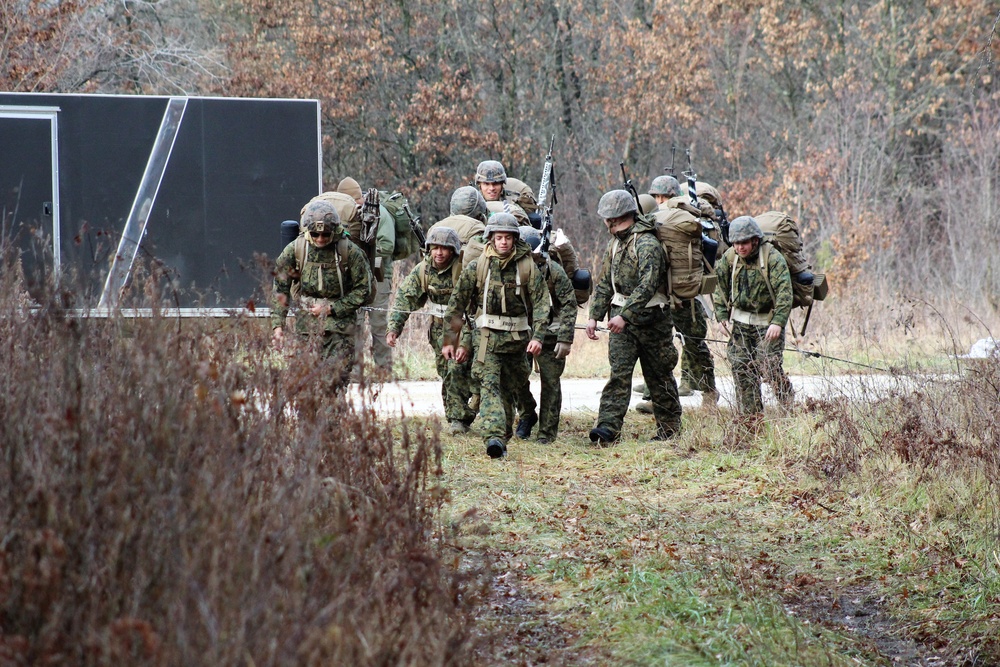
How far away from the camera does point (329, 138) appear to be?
74.5 feet

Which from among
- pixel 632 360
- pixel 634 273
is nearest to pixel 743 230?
pixel 634 273

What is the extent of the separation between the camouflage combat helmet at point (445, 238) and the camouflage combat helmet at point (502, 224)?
0.56 meters

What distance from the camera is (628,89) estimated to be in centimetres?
2348

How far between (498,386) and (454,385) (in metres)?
0.79

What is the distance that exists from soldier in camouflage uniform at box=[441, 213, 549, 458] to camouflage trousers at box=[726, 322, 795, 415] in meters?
1.81

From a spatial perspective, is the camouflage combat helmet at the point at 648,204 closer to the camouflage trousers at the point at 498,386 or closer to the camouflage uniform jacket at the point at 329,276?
the camouflage trousers at the point at 498,386

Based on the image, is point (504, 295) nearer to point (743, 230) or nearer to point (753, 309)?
point (743, 230)

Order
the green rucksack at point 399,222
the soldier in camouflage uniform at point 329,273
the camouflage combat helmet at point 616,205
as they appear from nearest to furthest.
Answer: the soldier in camouflage uniform at point 329,273, the camouflage combat helmet at point 616,205, the green rucksack at point 399,222

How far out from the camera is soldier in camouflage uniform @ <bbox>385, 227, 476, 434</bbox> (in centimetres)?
927

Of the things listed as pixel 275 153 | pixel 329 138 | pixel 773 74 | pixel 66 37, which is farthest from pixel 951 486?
pixel 773 74

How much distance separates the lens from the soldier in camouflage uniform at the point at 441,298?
30.4 feet

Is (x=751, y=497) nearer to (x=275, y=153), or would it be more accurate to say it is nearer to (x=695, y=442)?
(x=695, y=442)

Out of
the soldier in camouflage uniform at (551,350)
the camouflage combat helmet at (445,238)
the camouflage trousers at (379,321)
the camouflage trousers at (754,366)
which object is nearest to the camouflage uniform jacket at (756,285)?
the camouflage trousers at (754,366)

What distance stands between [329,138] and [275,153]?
10122 mm
